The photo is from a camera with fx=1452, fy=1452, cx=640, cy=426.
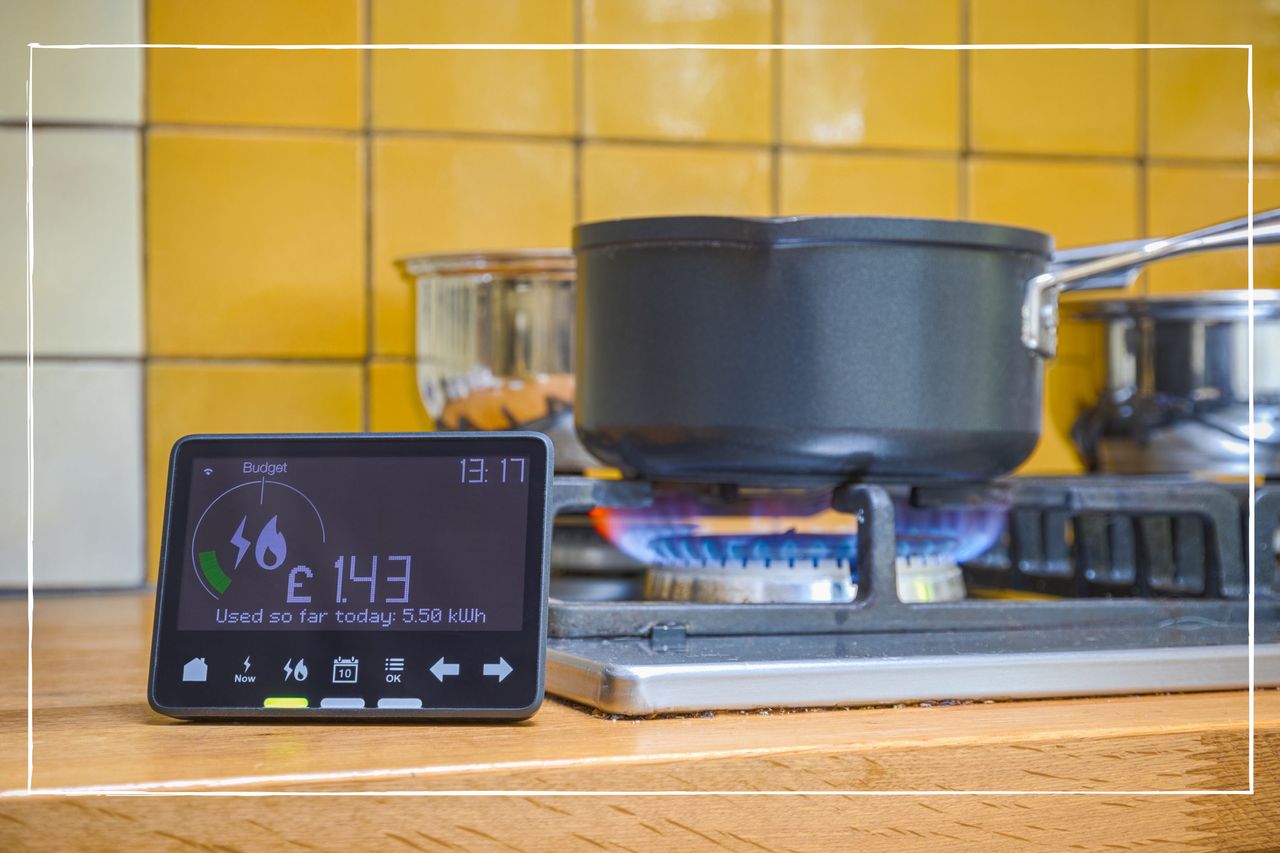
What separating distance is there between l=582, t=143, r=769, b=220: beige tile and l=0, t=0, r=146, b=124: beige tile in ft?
1.07

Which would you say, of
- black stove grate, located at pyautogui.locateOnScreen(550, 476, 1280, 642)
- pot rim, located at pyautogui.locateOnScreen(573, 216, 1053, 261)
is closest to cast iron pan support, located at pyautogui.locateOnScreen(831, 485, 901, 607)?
black stove grate, located at pyautogui.locateOnScreen(550, 476, 1280, 642)

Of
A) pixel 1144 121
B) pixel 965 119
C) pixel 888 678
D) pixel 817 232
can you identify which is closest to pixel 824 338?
pixel 817 232

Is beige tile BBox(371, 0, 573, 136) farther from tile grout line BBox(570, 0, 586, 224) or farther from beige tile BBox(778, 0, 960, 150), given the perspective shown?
beige tile BBox(778, 0, 960, 150)

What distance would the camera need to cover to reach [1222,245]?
586mm

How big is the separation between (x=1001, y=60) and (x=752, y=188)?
0.24m

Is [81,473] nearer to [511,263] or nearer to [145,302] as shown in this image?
[145,302]

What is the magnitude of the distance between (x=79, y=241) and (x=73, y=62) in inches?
4.8

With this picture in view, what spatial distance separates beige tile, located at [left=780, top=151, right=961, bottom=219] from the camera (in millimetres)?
1130

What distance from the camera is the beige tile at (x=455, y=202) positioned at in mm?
1047

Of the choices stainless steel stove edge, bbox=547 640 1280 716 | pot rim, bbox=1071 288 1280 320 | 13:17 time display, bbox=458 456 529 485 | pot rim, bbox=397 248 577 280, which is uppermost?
pot rim, bbox=397 248 577 280

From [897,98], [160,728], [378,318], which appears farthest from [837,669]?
[897,98]

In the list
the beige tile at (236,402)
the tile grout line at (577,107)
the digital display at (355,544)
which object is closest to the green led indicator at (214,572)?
the digital display at (355,544)

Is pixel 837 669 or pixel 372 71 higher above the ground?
pixel 372 71

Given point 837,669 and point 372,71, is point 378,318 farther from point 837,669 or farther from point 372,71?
point 837,669
